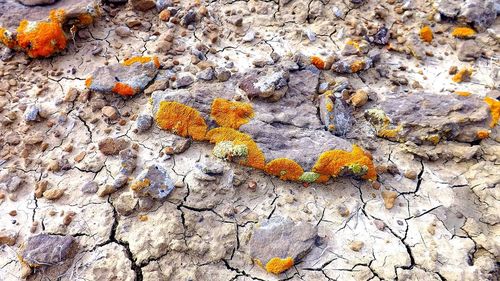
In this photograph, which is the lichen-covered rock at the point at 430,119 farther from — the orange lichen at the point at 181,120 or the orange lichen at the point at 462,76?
the orange lichen at the point at 181,120

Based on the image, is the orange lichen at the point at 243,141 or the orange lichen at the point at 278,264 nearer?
the orange lichen at the point at 278,264

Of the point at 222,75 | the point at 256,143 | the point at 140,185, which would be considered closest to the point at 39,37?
the point at 222,75

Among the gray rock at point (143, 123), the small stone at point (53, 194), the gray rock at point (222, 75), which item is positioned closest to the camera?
the small stone at point (53, 194)

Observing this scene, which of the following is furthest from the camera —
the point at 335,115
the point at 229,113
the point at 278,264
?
the point at 335,115

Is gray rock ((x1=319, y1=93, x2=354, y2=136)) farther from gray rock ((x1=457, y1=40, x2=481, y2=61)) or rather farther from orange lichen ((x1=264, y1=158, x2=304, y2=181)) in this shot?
gray rock ((x1=457, y1=40, x2=481, y2=61))

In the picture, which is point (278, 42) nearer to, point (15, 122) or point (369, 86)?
point (369, 86)

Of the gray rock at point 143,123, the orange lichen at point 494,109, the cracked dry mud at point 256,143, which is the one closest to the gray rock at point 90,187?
the cracked dry mud at point 256,143

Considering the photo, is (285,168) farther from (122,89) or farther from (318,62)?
(122,89)

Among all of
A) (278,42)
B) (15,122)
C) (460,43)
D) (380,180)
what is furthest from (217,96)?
(460,43)
